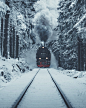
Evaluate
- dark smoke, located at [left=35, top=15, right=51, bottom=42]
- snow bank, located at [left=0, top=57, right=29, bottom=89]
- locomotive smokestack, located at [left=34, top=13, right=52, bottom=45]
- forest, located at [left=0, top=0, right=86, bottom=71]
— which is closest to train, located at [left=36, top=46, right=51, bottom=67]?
forest, located at [left=0, top=0, right=86, bottom=71]

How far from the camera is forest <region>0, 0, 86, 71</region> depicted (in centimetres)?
1519

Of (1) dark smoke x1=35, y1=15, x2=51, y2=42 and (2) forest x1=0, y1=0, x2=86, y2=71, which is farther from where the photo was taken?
(1) dark smoke x1=35, y1=15, x2=51, y2=42

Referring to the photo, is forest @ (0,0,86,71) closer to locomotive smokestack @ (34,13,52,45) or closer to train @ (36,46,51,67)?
locomotive smokestack @ (34,13,52,45)

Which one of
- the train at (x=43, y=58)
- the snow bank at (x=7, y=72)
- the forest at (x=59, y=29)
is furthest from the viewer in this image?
the train at (x=43, y=58)

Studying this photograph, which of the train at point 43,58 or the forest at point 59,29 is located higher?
the forest at point 59,29

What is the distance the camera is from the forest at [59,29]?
15.2 m

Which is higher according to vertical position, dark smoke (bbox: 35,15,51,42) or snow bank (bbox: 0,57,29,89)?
dark smoke (bbox: 35,15,51,42)

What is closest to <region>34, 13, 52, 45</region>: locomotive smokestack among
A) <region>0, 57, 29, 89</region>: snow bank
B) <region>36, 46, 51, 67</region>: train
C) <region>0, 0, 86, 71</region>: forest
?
<region>0, 0, 86, 71</region>: forest

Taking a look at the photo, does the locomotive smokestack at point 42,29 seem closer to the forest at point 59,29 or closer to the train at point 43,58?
the forest at point 59,29

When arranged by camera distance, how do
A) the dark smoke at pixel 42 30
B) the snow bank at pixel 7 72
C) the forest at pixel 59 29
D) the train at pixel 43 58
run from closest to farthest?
1. the snow bank at pixel 7 72
2. the forest at pixel 59 29
3. the train at pixel 43 58
4. the dark smoke at pixel 42 30

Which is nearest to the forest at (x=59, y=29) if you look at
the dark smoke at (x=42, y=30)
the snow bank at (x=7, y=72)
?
the dark smoke at (x=42, y=30)

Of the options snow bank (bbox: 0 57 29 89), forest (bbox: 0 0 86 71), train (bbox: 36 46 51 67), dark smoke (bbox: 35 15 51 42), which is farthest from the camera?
dark smoke (bbox: 35 15 51 42)

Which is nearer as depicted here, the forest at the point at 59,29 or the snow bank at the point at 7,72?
the snow bank at the point at 7,72

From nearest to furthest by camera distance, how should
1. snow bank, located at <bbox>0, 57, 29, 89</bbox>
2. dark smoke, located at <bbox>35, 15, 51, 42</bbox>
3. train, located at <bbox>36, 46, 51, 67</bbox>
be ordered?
snow bank, located at <bbox>0, 57, 29, 89</bbox>, train, located at <bbox>36, 46, 51, 67</bbox>, dark smoke, located at <bbox>35, 15, 51, 42</bbox>
